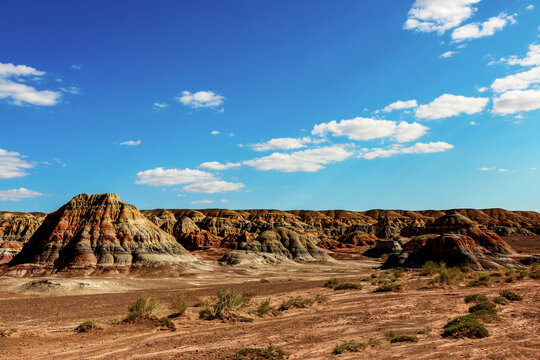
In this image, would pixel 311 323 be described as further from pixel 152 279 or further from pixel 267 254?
pixel 267 254

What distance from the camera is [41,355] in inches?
580

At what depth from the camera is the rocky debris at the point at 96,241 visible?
58.3 meters

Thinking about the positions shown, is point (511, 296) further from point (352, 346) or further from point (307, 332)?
point (352, 346)

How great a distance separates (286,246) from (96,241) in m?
51.0

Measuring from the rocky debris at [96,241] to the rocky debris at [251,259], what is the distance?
11.6 m

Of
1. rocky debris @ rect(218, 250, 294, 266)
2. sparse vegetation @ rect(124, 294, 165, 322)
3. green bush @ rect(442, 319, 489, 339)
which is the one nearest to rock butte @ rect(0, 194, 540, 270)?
rocky debris @ rect(218, 250, 294, 266)

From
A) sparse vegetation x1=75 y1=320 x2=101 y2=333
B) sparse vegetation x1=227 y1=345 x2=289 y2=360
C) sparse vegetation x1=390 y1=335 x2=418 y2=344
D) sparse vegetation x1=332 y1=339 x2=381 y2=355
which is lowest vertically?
sparse vegetation x1=75 y1=320 x2=101 y2=333

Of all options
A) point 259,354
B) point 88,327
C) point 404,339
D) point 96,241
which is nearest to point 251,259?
point 96,241

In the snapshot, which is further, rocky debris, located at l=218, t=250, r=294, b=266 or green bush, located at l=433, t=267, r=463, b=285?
rocky debris, located at l=218, t=250, r=294, b=266

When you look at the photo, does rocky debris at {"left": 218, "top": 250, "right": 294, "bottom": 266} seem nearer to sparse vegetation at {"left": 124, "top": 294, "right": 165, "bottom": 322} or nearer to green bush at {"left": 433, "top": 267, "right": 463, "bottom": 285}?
green bush at {"left": 433, "top": 267, "right": 463, "bottom": 285}

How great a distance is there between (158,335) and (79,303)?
19616 mm

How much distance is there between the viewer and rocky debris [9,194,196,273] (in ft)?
191

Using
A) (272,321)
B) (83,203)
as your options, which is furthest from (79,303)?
(83,203)

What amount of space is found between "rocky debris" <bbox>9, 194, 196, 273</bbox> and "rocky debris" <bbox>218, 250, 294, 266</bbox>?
11608 millimetres
